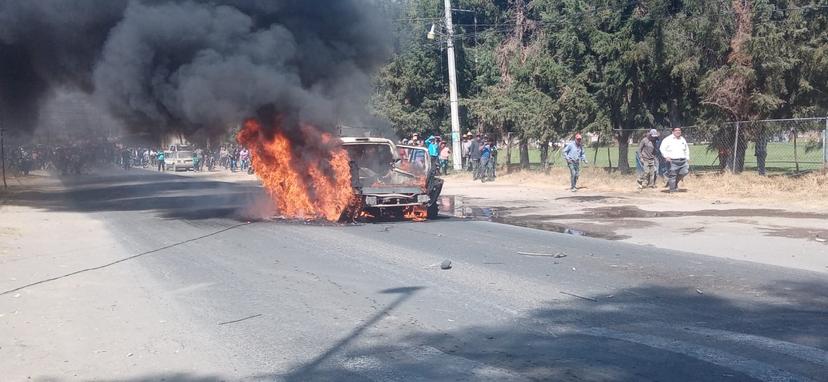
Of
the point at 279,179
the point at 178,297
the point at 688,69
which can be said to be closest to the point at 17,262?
the point at 178,297

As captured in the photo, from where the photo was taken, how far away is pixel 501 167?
119 feet

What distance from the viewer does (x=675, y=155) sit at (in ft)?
69.7

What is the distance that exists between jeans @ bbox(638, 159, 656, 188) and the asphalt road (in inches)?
393

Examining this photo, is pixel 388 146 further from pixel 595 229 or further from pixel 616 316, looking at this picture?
pixel 616 316

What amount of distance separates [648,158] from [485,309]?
1661 centimetres

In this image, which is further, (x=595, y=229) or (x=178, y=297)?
(x=595, y=229)

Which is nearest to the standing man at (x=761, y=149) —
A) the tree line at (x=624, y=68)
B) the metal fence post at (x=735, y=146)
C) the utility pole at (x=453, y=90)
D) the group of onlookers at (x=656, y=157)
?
the tree line at (x=624, y=68)

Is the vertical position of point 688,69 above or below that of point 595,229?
above

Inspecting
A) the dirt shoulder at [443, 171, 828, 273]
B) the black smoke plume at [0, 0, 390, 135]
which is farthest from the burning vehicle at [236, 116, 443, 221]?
the dirt shoulder at [443, 171, 828, 273]

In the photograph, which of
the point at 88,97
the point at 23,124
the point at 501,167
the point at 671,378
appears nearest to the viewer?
the point at 671,378

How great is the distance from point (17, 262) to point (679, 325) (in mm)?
9484

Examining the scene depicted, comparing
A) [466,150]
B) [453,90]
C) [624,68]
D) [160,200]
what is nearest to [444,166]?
[466,150]

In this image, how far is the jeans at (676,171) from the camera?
70.2 ft

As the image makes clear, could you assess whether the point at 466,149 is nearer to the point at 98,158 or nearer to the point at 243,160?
the point at 243,160
